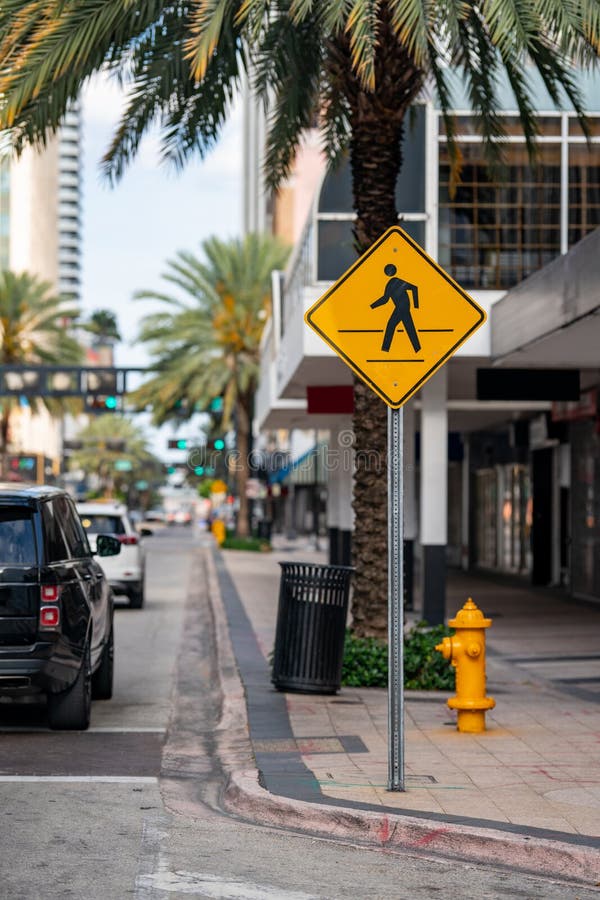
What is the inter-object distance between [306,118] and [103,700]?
22.3 ft

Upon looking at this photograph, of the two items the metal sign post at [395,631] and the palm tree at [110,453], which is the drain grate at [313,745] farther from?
the palm tree at [110,453]

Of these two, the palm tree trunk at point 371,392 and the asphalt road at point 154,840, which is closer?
the asphalt road at point 154,840

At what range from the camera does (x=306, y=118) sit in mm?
15930

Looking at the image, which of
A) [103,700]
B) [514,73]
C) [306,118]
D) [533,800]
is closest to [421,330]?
[533,800]

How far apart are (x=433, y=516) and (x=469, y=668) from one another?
8.68 meters

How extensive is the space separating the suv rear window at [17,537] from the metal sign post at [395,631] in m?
3.22

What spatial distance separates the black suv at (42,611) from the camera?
397 inches

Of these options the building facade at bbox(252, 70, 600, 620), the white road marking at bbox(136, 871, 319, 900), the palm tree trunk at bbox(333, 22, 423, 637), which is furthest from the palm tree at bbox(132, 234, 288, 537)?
the white road marking at bbox(136, 871, 319, 900)

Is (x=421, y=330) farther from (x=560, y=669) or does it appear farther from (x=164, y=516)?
(x=164, y=516)

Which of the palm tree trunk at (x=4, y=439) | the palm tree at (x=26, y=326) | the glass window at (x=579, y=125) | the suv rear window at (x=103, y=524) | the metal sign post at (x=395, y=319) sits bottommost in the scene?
the suv rear window at (x=103, y=524)

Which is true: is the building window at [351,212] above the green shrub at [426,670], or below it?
above

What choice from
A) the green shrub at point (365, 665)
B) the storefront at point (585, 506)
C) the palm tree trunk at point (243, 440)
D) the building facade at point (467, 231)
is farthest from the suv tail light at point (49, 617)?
the palm tree trunk at point (243, 440)

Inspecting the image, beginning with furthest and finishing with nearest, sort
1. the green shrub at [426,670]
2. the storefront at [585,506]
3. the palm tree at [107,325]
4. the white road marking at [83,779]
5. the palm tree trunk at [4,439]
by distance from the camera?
the palm tree at [107,325] < the palm tree trunk at [4,439] < the storefront at [585,506] < the green shrub at [426,670] < the white road marking at [83,779]

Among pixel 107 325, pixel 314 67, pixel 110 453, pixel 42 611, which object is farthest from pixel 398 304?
pixel 107 325
